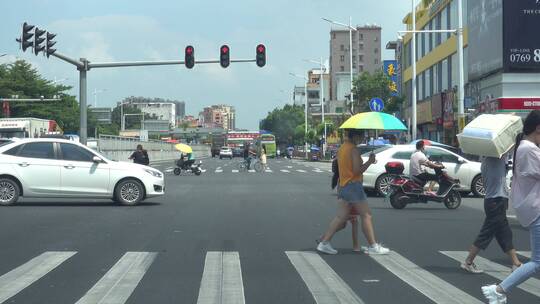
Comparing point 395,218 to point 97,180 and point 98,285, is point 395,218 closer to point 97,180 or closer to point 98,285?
point 97,180

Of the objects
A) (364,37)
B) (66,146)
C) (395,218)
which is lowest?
(395,218)

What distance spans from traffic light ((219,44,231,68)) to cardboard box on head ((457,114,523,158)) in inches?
821

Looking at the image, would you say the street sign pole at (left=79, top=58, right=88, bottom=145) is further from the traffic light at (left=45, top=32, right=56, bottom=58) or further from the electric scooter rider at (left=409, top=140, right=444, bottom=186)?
the electric scooter rider at (left=409, top=140, right=444, bottom=186)

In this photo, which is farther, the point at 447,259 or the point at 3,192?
the point at 3,192

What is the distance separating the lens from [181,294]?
7.79m

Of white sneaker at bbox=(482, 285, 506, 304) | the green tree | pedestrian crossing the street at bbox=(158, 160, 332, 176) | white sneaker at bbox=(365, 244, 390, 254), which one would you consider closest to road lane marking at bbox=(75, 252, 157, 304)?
white sneaker at bbox=(365, 244, 390, 254)

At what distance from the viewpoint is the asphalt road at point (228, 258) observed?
784 cm

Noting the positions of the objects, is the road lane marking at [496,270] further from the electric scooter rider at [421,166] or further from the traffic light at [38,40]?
the traffic light at [38,40]

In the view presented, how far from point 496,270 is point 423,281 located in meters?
1.34

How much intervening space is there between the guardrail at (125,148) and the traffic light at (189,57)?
48.3 feet

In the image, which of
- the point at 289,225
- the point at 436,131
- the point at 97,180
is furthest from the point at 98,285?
the point at 436,131

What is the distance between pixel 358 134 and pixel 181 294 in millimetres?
3854

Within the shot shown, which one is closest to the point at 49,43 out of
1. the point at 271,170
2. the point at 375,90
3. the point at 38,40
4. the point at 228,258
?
the point at 38,40

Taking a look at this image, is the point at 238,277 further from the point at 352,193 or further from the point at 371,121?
the point at 371,121
